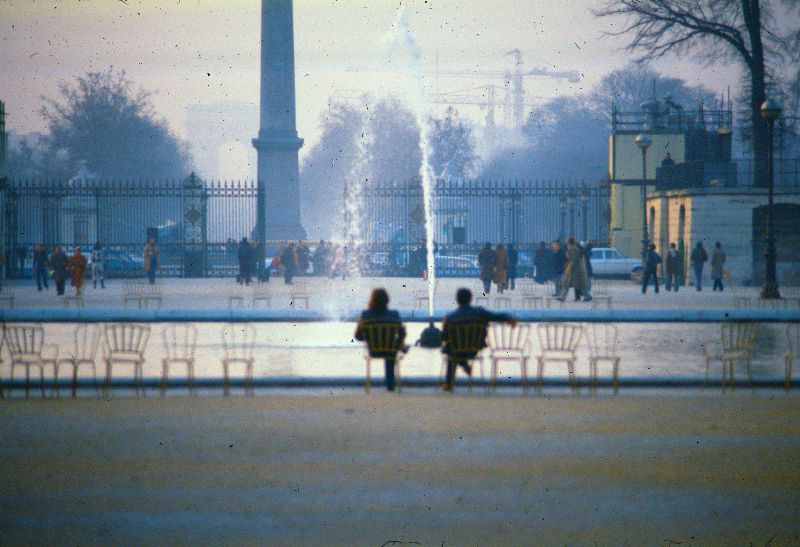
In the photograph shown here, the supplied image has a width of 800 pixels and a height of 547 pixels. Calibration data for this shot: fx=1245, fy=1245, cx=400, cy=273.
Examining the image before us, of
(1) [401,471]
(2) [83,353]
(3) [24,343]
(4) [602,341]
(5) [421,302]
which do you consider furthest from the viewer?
(5) [421,302]

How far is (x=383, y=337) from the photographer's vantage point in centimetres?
1191

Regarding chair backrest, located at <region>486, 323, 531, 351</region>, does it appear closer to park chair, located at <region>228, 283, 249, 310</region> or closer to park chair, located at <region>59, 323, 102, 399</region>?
park chair, located at <region>59, 323, 102, 399</region>

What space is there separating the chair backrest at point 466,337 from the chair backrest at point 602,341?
190 cm

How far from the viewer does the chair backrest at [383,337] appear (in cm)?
1187

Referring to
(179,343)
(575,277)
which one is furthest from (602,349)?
(575,277)

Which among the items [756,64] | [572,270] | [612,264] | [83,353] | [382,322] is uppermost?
[756,64]

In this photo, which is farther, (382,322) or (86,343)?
(86,343)

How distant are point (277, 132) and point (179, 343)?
2327 centimetres

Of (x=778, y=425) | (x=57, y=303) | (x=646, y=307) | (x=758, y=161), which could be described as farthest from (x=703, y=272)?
(x=778, y=425)

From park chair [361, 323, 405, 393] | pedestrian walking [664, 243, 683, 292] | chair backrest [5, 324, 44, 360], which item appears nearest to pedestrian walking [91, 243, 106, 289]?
pedestrian walking [664, 243, 683, 292]

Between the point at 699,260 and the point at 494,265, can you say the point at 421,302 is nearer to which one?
the point at 494,265

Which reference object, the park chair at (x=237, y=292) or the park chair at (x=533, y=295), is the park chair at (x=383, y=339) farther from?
the park chair at (x=237, y=292)

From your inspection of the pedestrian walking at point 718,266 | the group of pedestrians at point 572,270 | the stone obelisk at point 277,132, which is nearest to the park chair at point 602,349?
the group of pedestrians at point 572,270

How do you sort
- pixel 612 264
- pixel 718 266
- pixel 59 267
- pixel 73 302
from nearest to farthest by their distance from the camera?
pixel 73 302 → pixel 59 267 → pixel 718 266 → pixel 612 264
